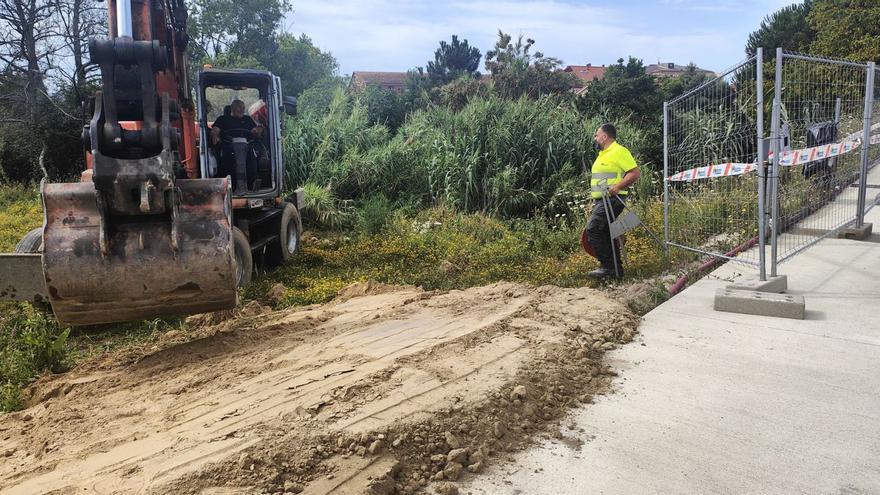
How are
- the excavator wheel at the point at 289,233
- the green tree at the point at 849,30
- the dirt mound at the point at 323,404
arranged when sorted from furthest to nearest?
the green tree at the point at 849,30, the excavator wheel at the point at 289,233, the dirt mound at the point at 323,404

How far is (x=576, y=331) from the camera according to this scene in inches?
197

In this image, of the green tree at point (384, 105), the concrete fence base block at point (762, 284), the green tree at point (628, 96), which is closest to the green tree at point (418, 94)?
the green tree at point (384, 105)

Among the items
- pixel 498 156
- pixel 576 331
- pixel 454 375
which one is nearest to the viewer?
pixel 454 375

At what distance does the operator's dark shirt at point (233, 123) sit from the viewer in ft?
27.3

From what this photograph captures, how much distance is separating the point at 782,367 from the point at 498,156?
828 centimetres

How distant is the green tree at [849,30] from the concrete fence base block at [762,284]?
2220 cm

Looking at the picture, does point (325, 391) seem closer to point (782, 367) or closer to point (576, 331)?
point (576, 331)

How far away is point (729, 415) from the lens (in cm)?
368

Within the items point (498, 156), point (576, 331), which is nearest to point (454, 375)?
point (576, 331)

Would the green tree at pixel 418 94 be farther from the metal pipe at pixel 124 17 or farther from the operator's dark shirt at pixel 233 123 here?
the metal pipe at pixel 124 17

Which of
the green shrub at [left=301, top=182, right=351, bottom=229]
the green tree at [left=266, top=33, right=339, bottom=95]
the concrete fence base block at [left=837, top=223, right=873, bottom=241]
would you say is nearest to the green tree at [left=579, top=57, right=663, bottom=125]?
the green shrub at [left=301, top=182, right=351, bottom=229]

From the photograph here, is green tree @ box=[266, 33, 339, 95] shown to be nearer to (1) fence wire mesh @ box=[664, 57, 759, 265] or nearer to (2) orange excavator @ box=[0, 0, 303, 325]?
(1) fence wire mesh @ box=[664, 57, 759, 265]

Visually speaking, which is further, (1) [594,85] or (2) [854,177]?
(1) [594,85]

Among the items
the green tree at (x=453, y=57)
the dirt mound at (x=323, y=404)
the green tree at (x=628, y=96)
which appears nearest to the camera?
the dirt mound at (x=323, y=404)
